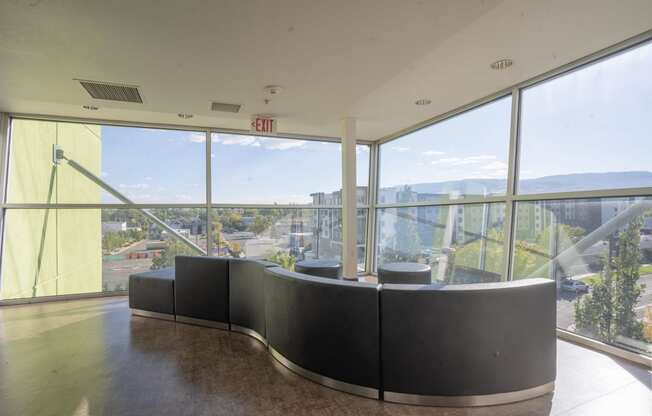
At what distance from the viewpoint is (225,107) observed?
486cm

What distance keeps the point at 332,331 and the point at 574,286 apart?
3.03 meters

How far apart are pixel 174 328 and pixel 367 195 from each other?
198 inches

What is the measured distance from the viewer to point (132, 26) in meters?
2.70

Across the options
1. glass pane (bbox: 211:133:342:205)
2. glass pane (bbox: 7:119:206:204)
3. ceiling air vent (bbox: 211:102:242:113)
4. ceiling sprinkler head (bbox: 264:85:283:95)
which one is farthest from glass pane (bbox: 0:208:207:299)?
ceiling sprinkler head (bbox: 264:85:283:95)

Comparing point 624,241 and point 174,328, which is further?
point 174,328

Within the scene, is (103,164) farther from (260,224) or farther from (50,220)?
(260,224)

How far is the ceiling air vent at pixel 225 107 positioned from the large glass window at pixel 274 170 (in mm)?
1643

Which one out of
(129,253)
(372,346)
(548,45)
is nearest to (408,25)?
(548,45)

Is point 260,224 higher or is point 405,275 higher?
point 260,224

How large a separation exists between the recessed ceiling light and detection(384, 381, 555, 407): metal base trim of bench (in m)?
3.24

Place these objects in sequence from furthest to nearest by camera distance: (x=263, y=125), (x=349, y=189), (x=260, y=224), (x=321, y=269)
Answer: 1. (x=260, y=224)
2. (x=349, y=189)
3. (x=263, y=125)
4. (x=321, y=269)

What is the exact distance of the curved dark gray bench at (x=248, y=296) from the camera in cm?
359

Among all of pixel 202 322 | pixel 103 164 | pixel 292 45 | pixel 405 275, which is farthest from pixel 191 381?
pixel 103 164

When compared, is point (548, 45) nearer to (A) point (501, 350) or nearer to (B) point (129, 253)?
(A) point (501, 350)
